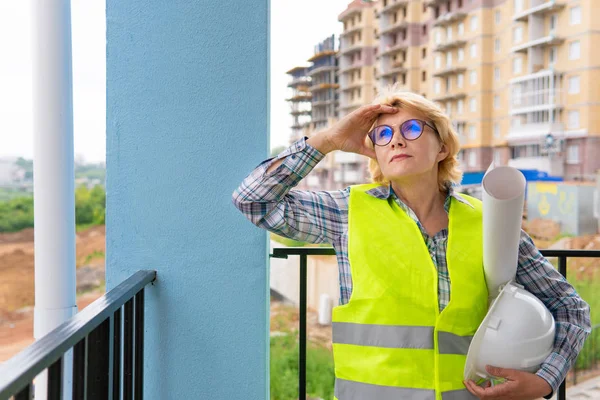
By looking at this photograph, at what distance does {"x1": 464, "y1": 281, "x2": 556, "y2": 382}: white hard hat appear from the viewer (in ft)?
3.76

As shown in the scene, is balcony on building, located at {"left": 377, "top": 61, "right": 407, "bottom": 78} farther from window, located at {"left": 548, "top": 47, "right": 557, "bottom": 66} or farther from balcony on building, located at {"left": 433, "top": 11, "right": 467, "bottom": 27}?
window, located at {"left": 548, "top": 47, "right": 557, "bottom": 66}

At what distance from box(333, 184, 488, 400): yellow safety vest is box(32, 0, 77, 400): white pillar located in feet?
2.38

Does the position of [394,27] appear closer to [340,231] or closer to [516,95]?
[516,95]

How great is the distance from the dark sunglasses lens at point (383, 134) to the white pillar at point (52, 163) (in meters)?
0.77

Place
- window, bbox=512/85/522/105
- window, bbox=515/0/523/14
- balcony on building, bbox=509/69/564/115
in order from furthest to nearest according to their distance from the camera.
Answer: window, bbox=512/85/522/105 → window, bbox=515/0/523/14 → balcony on building, bbox=509/69/564/115

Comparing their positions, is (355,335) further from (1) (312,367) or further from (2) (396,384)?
(1) (312,367)

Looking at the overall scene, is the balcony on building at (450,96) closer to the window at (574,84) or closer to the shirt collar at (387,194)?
the window at (574,84)

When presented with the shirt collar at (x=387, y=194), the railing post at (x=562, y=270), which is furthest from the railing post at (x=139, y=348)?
the railing post at (x=562, y=270)

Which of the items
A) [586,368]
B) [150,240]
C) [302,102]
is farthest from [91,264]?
[150,240]

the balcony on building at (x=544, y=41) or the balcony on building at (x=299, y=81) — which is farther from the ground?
the balcony on building at (x=544, y=41)

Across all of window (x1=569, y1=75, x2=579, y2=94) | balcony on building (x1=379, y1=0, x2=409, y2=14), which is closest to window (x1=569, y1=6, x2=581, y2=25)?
window (x1=569, y1=75, x2=579, y2=94)

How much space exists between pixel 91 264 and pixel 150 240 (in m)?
17.9

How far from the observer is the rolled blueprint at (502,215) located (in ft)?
3.71

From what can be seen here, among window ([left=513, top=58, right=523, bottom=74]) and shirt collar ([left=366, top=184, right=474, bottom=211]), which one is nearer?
shirt collar ([left=366, top=184, right=474, bottom=211])
